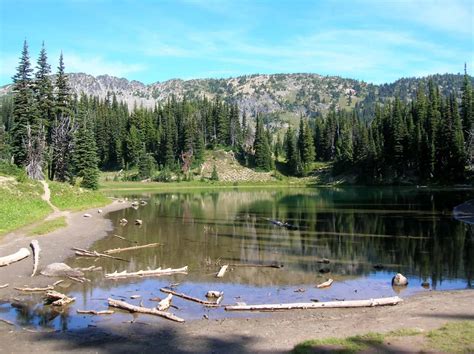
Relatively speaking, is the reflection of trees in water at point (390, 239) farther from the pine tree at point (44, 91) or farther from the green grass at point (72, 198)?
the pine tree at point (44, 91)

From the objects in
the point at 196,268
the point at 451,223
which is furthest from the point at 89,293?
the point at 451,223

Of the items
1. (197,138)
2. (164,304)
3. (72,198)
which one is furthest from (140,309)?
(197,138)

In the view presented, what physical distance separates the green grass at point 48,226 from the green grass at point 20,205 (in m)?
1.46

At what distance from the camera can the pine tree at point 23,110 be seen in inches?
2813

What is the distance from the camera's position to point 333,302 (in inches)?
780

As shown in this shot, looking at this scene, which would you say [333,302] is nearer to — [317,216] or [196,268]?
[196,268]

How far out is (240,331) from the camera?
52.9 feet

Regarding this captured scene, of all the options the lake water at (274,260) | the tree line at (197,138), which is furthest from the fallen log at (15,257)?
the tree line at (197,138)

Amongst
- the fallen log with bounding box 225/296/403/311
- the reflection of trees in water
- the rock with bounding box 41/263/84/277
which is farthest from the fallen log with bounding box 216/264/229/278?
the rock with bounding box 41/263/84/277

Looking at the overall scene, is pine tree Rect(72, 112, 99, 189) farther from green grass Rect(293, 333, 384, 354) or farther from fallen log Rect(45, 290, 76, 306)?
green grass Rect(293, 333, 384, 354)

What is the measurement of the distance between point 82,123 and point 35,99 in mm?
15583

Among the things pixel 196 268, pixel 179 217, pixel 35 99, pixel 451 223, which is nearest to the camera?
pixel 196 268

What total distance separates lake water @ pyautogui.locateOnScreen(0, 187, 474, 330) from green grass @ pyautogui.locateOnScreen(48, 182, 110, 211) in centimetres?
912

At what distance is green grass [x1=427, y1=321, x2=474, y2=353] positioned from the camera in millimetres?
12788
